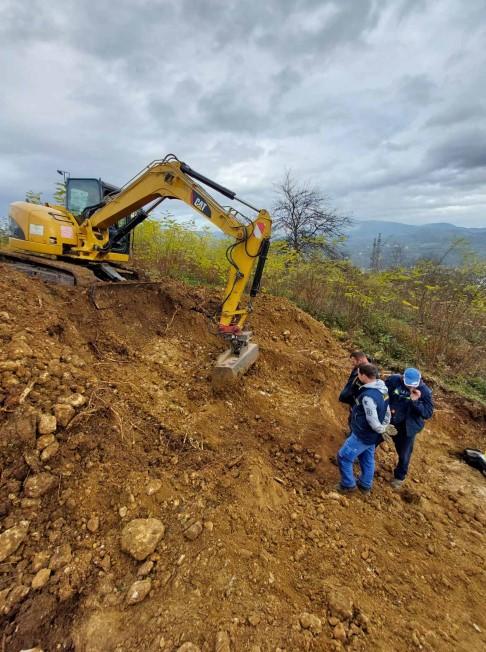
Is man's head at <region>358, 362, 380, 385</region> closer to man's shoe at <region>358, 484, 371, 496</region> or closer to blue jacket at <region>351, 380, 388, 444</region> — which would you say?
blue jacket at <region>351, 380, 388, 444</region>

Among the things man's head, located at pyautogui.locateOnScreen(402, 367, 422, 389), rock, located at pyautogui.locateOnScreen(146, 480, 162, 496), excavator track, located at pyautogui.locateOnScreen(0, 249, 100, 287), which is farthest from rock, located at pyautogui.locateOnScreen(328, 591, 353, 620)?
excavator track, located at pyautogui.locateOnScreen(0, 249, 100, 287)

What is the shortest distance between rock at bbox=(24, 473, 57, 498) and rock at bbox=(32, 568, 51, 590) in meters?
0.55

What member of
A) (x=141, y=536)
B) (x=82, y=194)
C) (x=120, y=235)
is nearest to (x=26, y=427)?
(x=141, y=536)

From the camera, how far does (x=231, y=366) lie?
15.5ft

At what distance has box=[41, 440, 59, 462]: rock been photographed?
273 centimetres

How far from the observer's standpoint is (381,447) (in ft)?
14.8

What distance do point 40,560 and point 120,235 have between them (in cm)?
610

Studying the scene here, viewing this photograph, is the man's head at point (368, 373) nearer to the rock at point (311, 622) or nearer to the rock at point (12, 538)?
the rock at point (311, 622)

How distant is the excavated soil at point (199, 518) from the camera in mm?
2006

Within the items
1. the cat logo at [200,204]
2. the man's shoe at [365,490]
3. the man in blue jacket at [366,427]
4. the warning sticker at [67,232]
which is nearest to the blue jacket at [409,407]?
the man in blue jacket at [366,427]

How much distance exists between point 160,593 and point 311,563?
1142mm

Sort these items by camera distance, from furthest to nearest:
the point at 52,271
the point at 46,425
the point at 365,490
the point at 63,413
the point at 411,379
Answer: the point at 52,271 < the point at 411,379 < the point at 365,490 < the point at 63,413 < the point at 46,425

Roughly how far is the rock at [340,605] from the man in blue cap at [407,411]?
6.05ft

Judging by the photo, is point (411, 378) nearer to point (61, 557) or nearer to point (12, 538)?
point (61, 557)
